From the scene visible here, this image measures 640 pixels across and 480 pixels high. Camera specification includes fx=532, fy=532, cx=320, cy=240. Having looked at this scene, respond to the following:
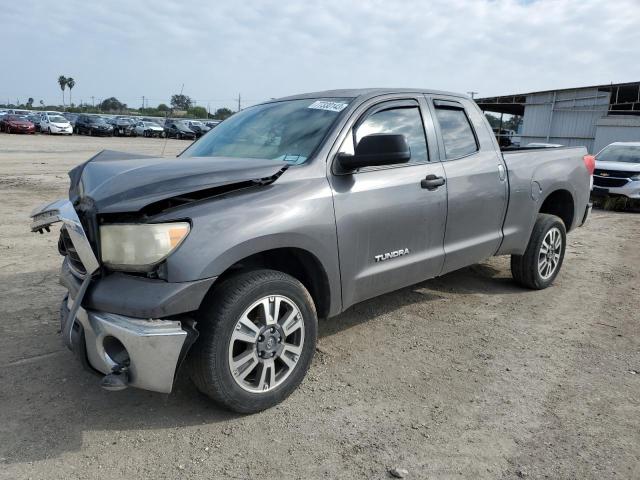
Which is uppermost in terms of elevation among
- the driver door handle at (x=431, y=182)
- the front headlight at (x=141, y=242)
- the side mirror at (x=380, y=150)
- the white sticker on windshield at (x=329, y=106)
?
the white sticker on windshield at (x=329, y=106)

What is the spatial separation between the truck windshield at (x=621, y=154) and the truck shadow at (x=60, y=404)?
11.9 meters

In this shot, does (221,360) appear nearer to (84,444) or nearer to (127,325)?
(127,325)

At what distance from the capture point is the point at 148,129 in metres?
43.7

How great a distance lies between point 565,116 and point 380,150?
26642mm

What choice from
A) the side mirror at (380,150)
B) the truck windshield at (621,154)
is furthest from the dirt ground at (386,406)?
Answer: the truck windshield at (621,154)

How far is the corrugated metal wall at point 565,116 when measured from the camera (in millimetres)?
24844

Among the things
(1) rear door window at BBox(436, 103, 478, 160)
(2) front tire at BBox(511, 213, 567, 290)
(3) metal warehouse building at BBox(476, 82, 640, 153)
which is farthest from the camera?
(3) metal warehouse building at BBox(476, 82, 640, 153)

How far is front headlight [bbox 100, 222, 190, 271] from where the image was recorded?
265 centimetres

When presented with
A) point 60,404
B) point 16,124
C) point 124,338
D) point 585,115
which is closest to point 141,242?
point 124,338

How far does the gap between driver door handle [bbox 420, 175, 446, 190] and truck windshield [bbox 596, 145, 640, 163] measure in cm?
1124

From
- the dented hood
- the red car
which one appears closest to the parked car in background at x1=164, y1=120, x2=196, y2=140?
the red car

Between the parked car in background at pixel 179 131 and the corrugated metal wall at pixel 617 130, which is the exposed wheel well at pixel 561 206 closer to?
the corrugated metal wall at pixel 617 130

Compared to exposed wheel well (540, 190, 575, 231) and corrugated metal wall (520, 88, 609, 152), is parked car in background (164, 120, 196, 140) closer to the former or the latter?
corrugated metal wall (520, 88, 609, 152)

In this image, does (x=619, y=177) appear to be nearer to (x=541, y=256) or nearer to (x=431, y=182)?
(x=541, y=256)
